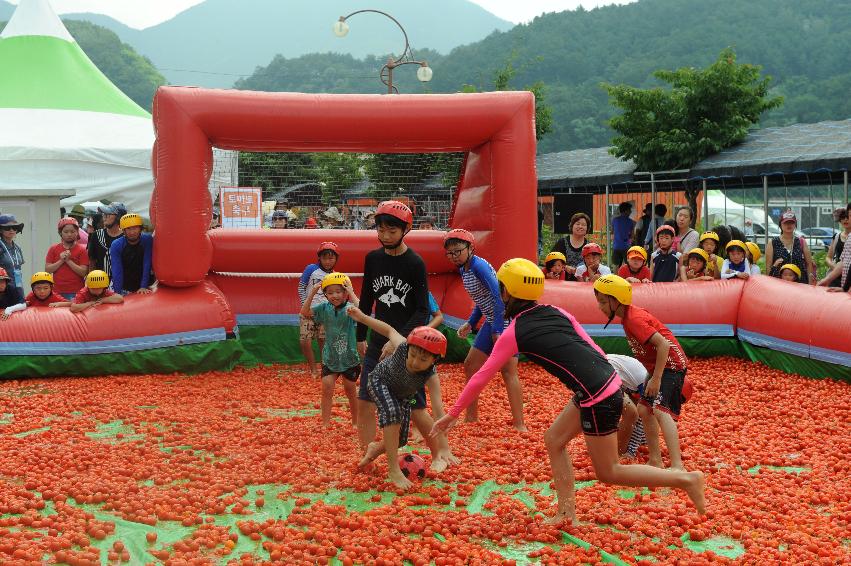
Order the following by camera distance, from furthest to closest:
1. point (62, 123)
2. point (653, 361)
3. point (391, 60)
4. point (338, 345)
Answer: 1. point (391, 60)
2. point (62, 123)
3. point (338, 345)
4. point (653, 361)

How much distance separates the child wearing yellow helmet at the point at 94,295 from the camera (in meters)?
9.30

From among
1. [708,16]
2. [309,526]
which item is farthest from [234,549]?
[708,16]

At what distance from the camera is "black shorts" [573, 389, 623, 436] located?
4484 millimetres

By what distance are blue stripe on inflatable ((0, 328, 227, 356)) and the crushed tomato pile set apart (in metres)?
0.94

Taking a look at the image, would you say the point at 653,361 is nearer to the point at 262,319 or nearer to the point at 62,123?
the point at 262,319

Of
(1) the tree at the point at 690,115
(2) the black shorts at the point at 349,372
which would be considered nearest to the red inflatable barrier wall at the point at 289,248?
(2) the black shorts at the point at 349,372

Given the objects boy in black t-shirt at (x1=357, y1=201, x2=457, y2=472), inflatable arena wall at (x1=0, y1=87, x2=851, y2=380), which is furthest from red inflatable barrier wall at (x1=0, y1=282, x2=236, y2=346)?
boy in black t-shirt at (x1=357, y1=201, x2=457, y2=472)

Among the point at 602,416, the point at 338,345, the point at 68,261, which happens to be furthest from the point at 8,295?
the point at 602,416

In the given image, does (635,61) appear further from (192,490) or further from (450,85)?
(192,490)

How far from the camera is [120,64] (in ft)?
231

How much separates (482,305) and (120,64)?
70150 millimetres

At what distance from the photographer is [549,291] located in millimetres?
9859

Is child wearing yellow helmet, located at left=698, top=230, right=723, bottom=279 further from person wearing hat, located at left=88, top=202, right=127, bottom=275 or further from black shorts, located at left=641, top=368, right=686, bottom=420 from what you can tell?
person wearing hat, located at left=88, top=202, right=127, bottom=275

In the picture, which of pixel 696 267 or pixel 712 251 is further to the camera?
pixel 712 251
